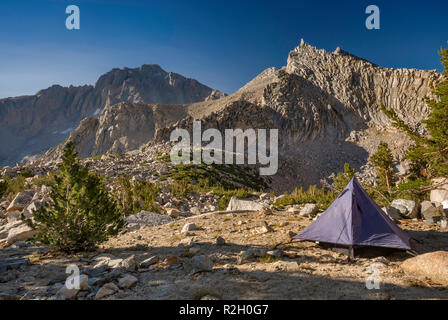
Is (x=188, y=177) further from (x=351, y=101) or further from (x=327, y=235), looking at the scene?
(x=351, y=101)

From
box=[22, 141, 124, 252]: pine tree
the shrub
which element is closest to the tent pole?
box=[22, 141, 124, 252]: pine tree

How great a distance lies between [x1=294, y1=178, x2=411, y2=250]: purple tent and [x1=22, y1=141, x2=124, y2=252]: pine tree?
17.7 ft

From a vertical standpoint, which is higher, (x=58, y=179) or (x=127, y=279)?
(x=58, y=179)

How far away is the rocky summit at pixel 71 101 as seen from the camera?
449 feet

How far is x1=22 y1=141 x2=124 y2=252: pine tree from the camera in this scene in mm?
6523

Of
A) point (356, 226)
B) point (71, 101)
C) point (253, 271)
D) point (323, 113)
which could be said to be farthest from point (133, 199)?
point (71, 101)

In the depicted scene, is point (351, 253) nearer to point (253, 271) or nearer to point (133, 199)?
point (253, 271)

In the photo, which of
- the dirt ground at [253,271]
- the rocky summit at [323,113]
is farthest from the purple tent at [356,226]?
the rocky summit at [323,113]

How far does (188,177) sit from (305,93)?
5339cm

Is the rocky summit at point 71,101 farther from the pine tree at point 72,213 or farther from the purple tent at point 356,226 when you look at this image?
the purple tent at point 356,226

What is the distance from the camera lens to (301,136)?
2414 inches

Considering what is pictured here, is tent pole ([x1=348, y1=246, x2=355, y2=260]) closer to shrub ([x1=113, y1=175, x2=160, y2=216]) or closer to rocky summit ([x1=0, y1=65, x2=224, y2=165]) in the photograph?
shrub ([x1=113, y1=175, x2=160, y2=216])

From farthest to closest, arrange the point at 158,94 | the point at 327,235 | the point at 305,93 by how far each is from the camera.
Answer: the point at 158,94, the point at 305,93, the point at 327,235
